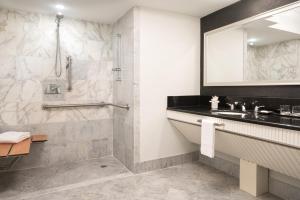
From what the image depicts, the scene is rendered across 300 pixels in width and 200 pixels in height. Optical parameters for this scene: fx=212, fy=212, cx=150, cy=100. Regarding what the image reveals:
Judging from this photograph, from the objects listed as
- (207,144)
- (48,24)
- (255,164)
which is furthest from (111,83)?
(255,164)

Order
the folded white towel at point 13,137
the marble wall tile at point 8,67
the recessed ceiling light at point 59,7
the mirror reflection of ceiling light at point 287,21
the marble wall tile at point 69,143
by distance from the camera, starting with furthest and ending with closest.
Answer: the marble wall tile at point 69,143, the marble wall tile at point 8,67, the recessed ceiling light at point 59,7, the folded white towel at point 13,137, the mirror reflection of ceiling light at point 287,21

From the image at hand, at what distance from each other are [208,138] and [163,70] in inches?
44.3

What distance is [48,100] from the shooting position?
3055 mm

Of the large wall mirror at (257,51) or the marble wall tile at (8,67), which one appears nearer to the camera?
the large wall mirror at (257,51)

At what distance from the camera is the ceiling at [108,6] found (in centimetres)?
255

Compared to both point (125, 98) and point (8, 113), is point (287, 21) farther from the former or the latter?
point (8, 113)

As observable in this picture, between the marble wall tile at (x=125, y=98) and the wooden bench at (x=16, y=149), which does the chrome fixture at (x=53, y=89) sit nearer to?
the wooden bench at (x=16, y=149)

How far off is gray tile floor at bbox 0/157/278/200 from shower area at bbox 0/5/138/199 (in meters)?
0.04

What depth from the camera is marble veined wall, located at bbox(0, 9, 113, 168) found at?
9.28 ft

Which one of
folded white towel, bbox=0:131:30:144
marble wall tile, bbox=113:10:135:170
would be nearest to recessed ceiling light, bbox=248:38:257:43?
marble wall tile, bbox=113:10:135:170

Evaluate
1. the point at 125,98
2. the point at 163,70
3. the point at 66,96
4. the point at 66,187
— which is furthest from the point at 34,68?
the point at 163,70

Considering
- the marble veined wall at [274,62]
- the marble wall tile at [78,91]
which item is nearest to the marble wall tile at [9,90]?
the marble wall tile at [78,91]

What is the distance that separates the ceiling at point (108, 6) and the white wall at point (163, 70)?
15 centimetres

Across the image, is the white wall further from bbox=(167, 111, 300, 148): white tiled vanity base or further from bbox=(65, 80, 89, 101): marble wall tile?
bbox=(65, 80, 89, 101): marble wall tile
